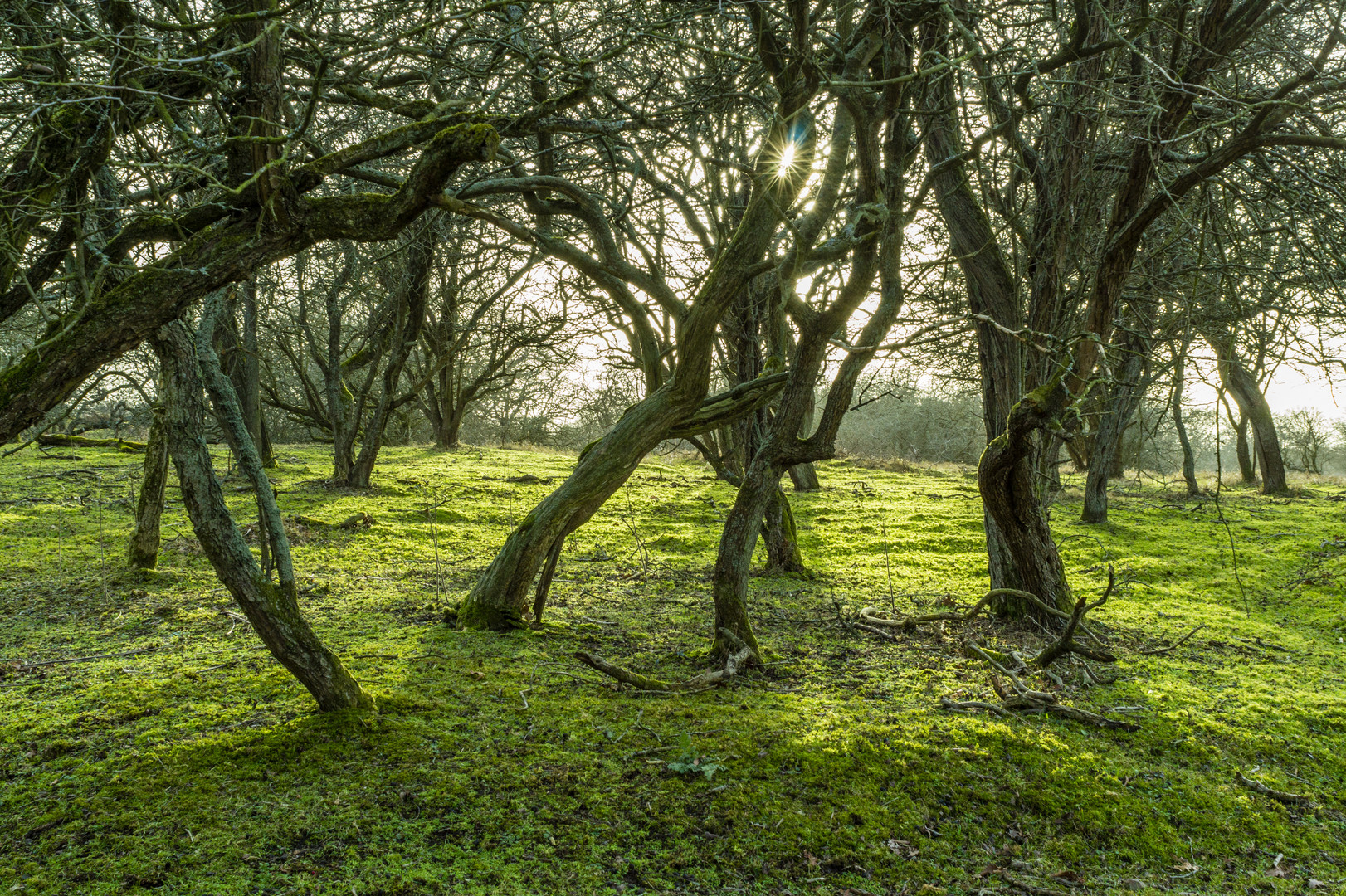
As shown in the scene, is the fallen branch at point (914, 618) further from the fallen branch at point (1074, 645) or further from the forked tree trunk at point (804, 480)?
the forked tree trunk at point (804, 480)

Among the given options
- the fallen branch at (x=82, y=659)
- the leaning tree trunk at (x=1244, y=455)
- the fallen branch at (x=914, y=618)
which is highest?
the leaning tree trunk at (x=1244, y=455)

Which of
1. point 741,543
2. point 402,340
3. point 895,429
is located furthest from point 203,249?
point 895,429

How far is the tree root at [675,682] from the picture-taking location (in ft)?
12.4

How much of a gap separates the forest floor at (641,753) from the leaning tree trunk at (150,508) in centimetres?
19

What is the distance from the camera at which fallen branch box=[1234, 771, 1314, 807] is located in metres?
3.07

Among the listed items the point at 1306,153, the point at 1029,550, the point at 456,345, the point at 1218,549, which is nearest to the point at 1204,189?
the point at 1306,153

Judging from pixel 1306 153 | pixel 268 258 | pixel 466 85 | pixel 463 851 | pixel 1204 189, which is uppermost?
pixel 466 85

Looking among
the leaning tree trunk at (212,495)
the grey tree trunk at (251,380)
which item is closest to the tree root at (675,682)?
the leaning tree trunk at (212,495)

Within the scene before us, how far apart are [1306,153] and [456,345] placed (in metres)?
10.3

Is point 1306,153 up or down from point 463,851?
up

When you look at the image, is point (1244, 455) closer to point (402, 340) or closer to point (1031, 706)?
point (1031, 706)

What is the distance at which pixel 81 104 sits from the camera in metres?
2.62

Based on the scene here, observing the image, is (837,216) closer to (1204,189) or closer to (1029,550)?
(1204,189)

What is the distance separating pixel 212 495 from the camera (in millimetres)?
2674
